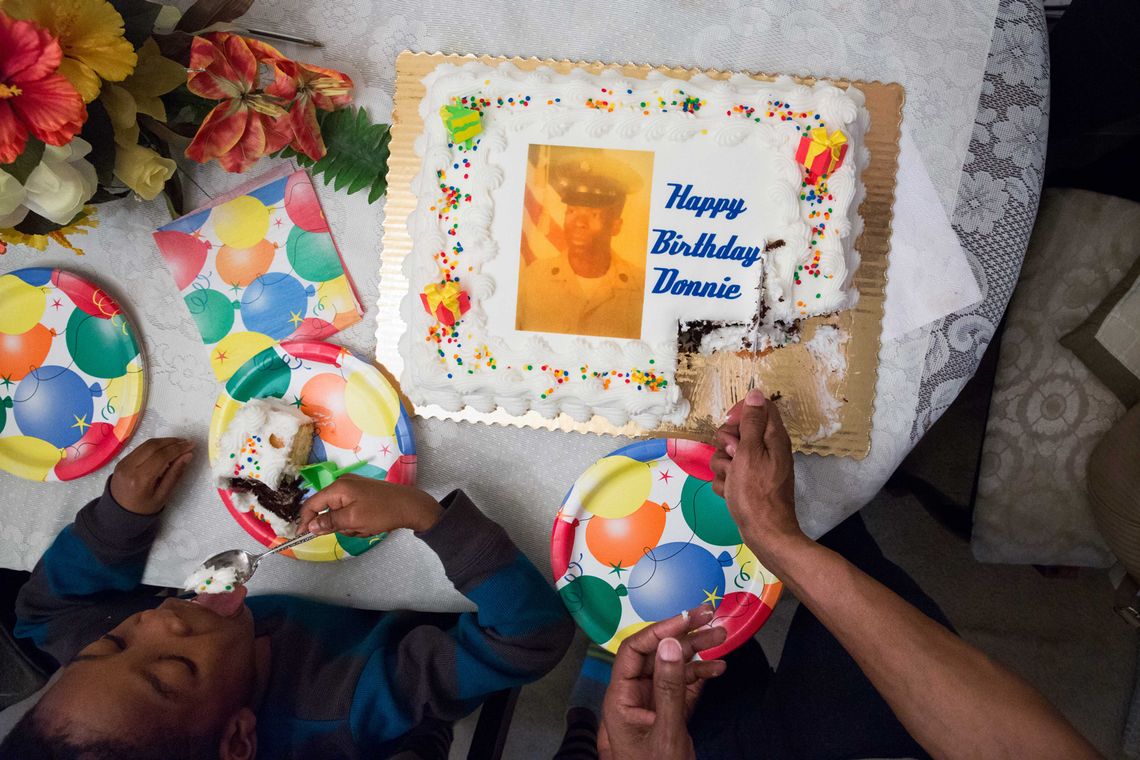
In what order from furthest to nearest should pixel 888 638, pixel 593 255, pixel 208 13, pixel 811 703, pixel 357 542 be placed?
pixel 811 703 → pixel 357 542 → pixel 593 255 → pixel 208 13 → pixel 888 638

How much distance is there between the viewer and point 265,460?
120 centimetres

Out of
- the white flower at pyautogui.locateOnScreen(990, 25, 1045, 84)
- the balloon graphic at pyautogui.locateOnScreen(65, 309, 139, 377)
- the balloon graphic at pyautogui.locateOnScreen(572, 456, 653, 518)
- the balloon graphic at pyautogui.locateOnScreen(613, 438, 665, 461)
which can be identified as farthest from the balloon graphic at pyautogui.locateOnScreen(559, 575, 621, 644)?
the white flower at pyautogui.locateOnScreen(990, 25, 1045, 84)

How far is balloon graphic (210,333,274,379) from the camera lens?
1.26 metres

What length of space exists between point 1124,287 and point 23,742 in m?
2.06

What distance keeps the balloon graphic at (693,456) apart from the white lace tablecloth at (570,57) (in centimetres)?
12

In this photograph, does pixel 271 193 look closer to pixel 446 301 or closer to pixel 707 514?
pixel 446 301

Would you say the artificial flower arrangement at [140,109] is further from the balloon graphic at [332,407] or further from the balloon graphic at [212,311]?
the balloon graphic at [332,407]

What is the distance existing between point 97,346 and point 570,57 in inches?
40.5

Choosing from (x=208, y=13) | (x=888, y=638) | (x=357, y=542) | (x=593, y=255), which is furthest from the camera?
(x=357, y=542)

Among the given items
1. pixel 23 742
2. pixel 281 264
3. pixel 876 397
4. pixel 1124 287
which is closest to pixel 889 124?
pixel 876 397

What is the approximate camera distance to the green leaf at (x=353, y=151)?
1.22 meters

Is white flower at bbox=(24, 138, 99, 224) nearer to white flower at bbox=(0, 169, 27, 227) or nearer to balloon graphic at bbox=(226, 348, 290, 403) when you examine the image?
white flower at bbox=(0, 169, 27, 227)

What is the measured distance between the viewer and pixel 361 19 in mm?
1251

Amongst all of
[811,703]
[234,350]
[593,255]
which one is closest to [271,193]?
[234,350]
